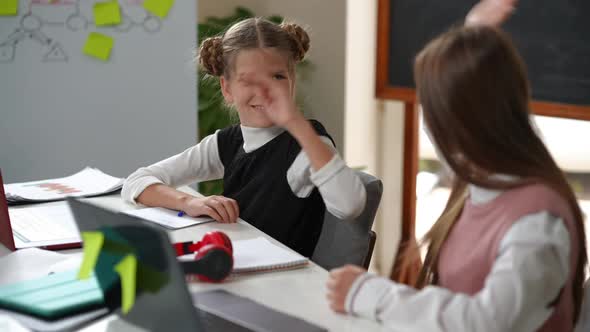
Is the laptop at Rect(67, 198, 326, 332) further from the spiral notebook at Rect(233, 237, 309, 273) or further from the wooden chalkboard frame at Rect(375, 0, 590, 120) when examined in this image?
the wooden chalkboard frame at Rect(375, 0, 590, 120)

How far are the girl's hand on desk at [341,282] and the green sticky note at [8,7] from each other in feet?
7.52

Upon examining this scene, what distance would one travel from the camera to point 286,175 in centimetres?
203

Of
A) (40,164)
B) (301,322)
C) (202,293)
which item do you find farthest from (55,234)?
(40,164)

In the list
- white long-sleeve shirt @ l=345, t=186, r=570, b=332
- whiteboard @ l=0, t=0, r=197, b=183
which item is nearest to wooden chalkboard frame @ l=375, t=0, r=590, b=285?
whiteboard @ l=0, t=0, r=197, b=183

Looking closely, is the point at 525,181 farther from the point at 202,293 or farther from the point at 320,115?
the point at 320,115

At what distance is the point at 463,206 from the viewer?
4.31 ft

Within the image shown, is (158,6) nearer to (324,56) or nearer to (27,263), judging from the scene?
(324,56)

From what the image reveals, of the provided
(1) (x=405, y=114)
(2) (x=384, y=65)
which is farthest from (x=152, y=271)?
(1) (x=405, y=114)

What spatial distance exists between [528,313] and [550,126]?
7.15 feet

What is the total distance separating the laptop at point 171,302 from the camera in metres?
1.02

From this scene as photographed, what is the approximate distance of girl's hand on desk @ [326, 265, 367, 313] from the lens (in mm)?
1172

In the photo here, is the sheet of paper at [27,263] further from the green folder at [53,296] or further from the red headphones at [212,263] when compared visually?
the red headphones at [212,263]

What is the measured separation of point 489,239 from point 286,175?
0.95 metres

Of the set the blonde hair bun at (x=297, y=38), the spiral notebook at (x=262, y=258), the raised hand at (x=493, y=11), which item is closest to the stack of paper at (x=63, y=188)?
the blonde hair bun at (x=297, y=38)
